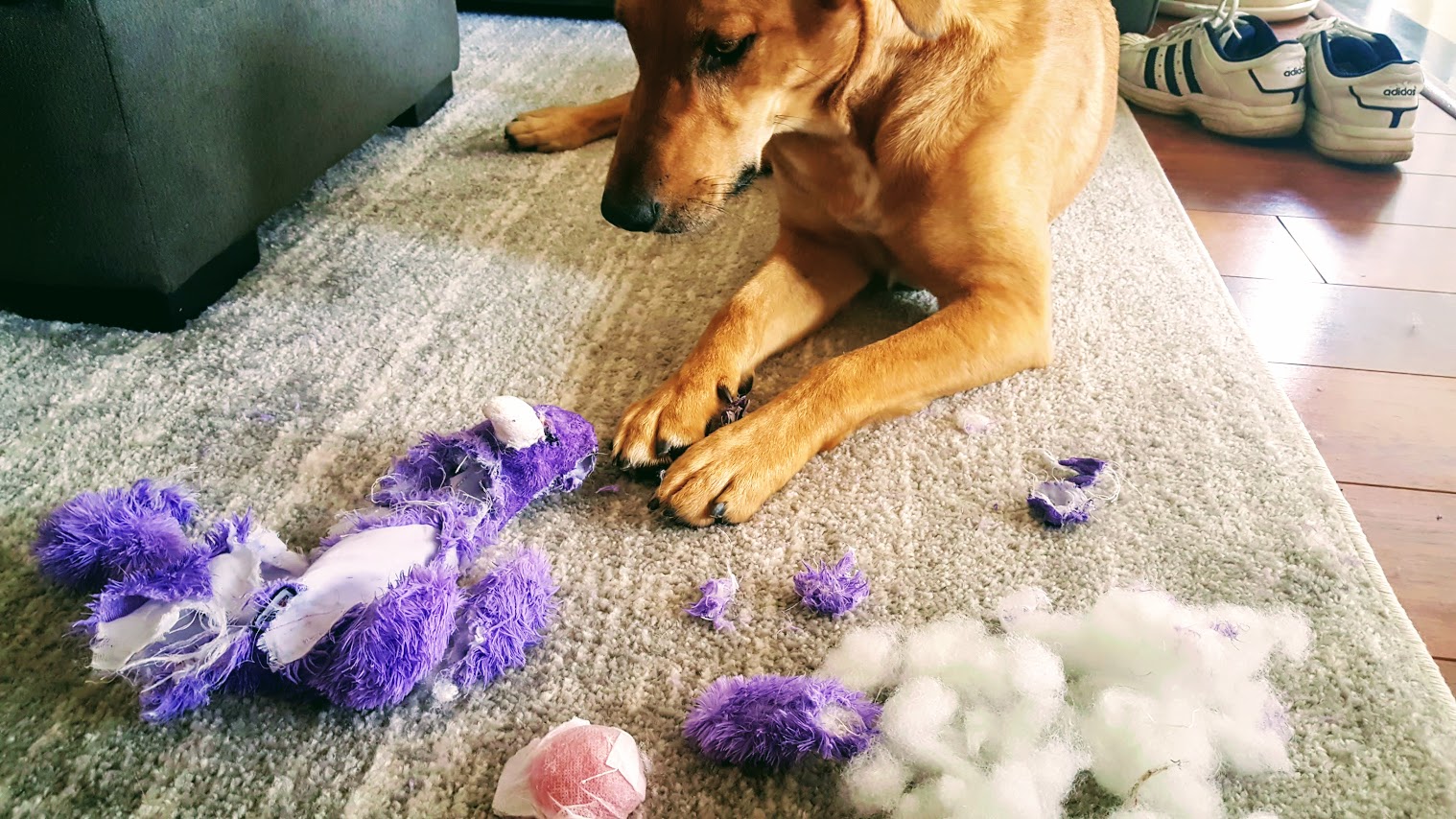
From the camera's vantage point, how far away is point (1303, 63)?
235 cm

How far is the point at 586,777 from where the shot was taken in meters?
0.75

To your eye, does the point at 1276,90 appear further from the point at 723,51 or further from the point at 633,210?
the point at 633,210

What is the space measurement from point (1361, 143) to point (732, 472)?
208cm

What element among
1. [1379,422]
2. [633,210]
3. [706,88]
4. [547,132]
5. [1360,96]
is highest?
[706,88]

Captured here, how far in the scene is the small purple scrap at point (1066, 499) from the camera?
1.10m

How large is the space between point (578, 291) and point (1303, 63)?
2.04m

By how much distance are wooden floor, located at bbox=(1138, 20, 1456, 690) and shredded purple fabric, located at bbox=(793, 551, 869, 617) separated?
62 centimetres

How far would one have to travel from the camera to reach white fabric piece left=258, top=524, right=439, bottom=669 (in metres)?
0.84

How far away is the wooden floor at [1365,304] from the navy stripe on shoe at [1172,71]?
88 mm

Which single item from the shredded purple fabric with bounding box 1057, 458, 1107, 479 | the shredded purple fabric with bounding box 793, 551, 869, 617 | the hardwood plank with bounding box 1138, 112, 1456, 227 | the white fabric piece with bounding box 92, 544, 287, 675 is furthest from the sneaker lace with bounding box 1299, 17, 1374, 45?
the white fabric piece with bounding box 92, 544, 287, 675

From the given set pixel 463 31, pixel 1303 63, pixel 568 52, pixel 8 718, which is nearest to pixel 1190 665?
pixel 8 718

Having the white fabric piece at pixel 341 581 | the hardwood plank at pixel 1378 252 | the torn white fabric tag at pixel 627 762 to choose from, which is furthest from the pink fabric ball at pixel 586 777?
the hardwood plank at pixel 1378 252

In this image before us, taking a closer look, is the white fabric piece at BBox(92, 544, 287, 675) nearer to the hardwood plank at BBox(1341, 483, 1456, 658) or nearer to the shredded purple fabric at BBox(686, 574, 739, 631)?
the shredded purple fabric at BBox(686, 574, 739, 631)

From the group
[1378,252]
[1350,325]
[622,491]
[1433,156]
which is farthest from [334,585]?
[1433,156]
